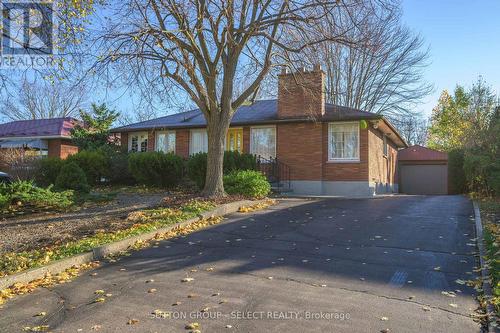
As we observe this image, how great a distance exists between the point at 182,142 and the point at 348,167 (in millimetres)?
8499

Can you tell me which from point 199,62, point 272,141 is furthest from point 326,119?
point 199,62

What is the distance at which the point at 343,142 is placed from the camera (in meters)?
18.2

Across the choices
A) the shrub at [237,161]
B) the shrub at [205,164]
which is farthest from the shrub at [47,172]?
the shrub at [237,161]

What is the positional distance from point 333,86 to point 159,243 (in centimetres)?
2871

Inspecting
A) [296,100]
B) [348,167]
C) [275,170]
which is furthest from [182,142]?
[348,167]

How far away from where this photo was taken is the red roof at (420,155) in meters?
29.6

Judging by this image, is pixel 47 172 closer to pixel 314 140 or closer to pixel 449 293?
pixel 314 140

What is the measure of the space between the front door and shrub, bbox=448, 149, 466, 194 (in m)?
13.1

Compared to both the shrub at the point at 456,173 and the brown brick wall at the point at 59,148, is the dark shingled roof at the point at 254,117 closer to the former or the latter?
the brown brick wall at the point at 59,148

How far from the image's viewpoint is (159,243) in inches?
315

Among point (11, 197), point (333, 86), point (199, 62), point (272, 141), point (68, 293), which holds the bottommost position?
point (68, 293)

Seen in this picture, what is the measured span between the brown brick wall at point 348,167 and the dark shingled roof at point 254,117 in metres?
0.75

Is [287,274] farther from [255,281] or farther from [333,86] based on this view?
[333,86]

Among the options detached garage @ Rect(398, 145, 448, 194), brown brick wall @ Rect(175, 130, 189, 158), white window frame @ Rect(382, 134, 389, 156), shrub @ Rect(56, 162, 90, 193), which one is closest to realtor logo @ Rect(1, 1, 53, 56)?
shrub @ Rect(56, 162, 90, 193)
